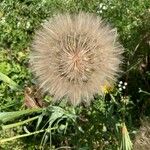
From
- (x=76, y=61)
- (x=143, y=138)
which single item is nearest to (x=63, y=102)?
(x=76, y=61)

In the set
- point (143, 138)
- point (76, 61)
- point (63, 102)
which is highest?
point (76, 61)

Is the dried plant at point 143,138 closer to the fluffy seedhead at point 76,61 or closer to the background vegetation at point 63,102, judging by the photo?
the background vegetation at point 63,102

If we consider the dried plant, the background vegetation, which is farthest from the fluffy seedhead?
the dried plant

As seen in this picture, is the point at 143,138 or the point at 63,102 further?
the point at 63,102

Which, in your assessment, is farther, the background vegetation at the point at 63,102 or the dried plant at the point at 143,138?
the background vegetation at the point at 63,102

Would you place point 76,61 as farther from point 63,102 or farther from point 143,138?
point 143,138

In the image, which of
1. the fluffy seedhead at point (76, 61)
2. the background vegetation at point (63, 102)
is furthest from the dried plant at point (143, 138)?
the fluffy seedhead at point (76, 61)
